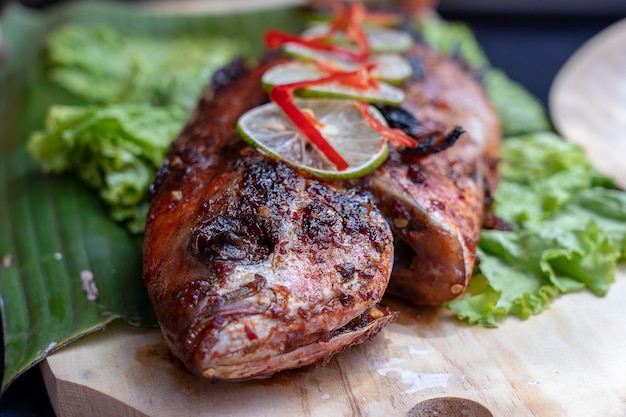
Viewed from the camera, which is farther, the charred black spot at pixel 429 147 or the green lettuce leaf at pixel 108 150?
the green lettuce leaf at pixel 108 150

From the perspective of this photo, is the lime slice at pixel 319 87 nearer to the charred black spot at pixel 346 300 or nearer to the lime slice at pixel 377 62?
the lime slice at pixel 377 62

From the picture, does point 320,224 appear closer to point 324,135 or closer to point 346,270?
point 346,270

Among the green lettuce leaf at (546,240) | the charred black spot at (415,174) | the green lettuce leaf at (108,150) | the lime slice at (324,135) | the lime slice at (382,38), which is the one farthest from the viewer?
the lime slice at (382,38)

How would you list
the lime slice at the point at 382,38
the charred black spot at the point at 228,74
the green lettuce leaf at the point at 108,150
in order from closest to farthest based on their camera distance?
the green lettuce leaf at the point at 108,150 → the charred black spot at the point at 228,74 → the lime slice at the point at 382,38

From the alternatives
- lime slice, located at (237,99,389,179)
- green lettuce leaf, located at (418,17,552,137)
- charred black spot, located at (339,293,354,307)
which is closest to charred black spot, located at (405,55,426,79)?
green lettuce leaf, located at (418,17,552,137)

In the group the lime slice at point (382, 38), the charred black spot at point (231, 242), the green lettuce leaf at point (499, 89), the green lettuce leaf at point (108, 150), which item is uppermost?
the charred black spot at point (231, 242)

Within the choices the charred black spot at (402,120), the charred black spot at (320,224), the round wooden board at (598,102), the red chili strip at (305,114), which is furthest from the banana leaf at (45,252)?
the round wooden board at (598,102)

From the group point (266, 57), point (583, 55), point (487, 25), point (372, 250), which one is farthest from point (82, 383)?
point (487, 25)

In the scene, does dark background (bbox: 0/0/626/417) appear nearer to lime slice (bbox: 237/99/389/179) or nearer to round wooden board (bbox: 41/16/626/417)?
lime slice (bbox: 237/99/389/179)
